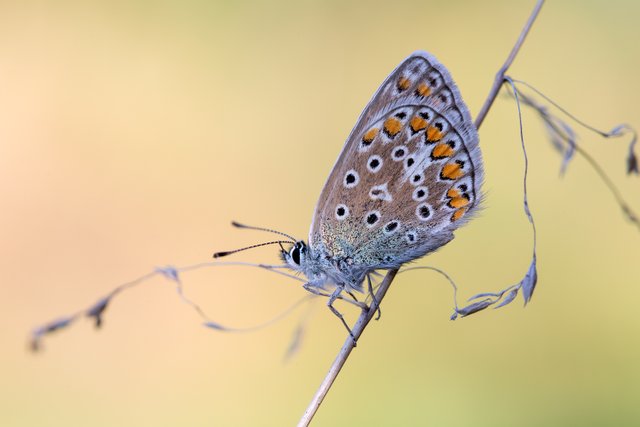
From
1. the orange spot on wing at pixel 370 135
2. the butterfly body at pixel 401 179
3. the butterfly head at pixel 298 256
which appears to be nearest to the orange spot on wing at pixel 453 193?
the butterfly body at pixel 401 179

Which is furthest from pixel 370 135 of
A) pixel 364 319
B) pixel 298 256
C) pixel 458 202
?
pixel 364 319

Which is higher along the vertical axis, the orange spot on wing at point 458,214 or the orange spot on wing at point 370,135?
the orange spot on wing at point 370,135

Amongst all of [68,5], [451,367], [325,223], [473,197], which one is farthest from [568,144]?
[68,5]

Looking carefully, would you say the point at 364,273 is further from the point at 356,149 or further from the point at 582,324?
the point at 582,324

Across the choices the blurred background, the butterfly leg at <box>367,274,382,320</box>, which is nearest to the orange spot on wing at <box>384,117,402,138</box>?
the butterfly leg at <box>367,274,382,320</box>

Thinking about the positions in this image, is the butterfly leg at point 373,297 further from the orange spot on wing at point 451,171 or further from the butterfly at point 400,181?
the orange spot on wing at point 451,171
